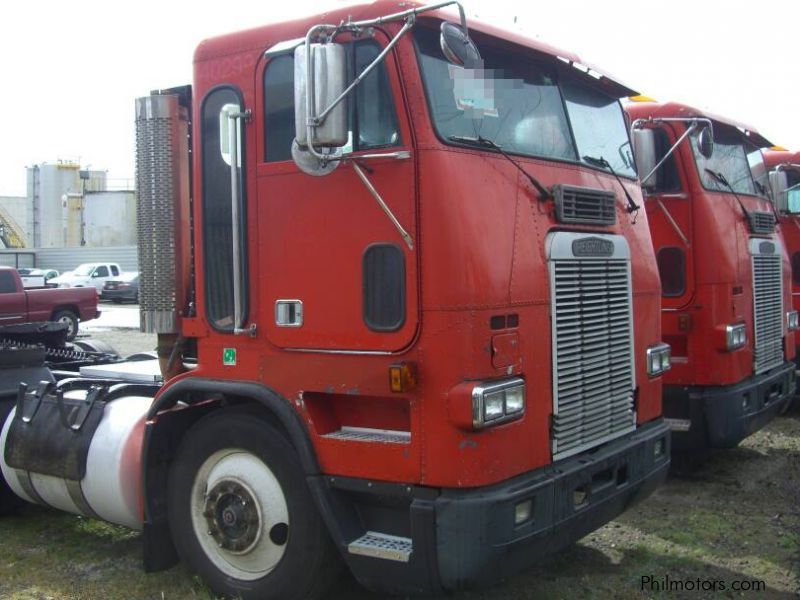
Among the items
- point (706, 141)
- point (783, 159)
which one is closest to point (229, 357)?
point (706, 141)

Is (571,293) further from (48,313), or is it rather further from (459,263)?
(48,313)

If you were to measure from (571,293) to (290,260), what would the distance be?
1.44 meters

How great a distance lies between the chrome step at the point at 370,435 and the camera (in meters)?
3.91

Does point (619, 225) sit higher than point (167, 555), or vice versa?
point (619, 225)

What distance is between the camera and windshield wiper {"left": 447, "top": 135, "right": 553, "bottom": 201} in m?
3.91

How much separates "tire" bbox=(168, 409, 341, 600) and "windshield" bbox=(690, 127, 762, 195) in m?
4.48

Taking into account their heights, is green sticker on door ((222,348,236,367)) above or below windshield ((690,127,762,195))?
below

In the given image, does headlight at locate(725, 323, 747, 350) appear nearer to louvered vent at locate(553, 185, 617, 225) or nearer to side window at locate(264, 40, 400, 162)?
louvered vent at locate(553, 185, 617, 225)

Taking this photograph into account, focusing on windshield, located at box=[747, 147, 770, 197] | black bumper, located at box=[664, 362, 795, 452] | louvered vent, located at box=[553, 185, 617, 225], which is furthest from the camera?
windshield, located at box=[747, 147, 770, 197]

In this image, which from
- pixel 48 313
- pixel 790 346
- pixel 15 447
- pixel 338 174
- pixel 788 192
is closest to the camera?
pixel 338 174

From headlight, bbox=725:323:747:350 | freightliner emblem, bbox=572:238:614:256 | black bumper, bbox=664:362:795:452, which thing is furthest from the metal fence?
freightliner emblem, bbox=572:238:614:256

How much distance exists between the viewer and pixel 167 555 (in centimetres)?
488

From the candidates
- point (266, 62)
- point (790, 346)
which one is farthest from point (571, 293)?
point (790, 346)

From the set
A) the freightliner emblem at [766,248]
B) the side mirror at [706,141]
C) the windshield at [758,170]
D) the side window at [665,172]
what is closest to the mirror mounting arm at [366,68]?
the side mirror at [706,141]
